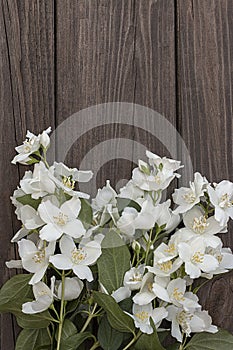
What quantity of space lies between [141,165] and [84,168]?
0.52 feet

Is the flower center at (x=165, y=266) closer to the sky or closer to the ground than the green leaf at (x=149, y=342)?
closer to the sky

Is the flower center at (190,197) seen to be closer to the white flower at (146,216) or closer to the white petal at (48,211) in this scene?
the white flower at (146,216)

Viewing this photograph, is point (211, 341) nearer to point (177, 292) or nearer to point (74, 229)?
point (177, 292)

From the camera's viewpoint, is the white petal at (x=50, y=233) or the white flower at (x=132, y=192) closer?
the white petal at (x=50, y=233)

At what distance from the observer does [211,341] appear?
4.14 ft

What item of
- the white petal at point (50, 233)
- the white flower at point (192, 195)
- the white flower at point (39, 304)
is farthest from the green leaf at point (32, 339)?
the white flower at point (192, 195)

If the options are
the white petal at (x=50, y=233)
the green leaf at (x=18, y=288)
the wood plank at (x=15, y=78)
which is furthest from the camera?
the wood plank at (x=15, y=78)

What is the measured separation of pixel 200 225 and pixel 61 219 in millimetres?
229

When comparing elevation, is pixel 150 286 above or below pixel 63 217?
below

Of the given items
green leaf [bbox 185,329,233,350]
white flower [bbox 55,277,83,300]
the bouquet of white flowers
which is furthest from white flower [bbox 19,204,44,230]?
green leaf [bbox 185,329,233,350]

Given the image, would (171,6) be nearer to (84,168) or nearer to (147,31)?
(147,31)

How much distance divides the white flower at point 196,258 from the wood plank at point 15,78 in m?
0.35

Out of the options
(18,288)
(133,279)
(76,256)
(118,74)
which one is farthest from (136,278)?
(118,74)

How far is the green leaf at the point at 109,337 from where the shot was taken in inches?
48.9
